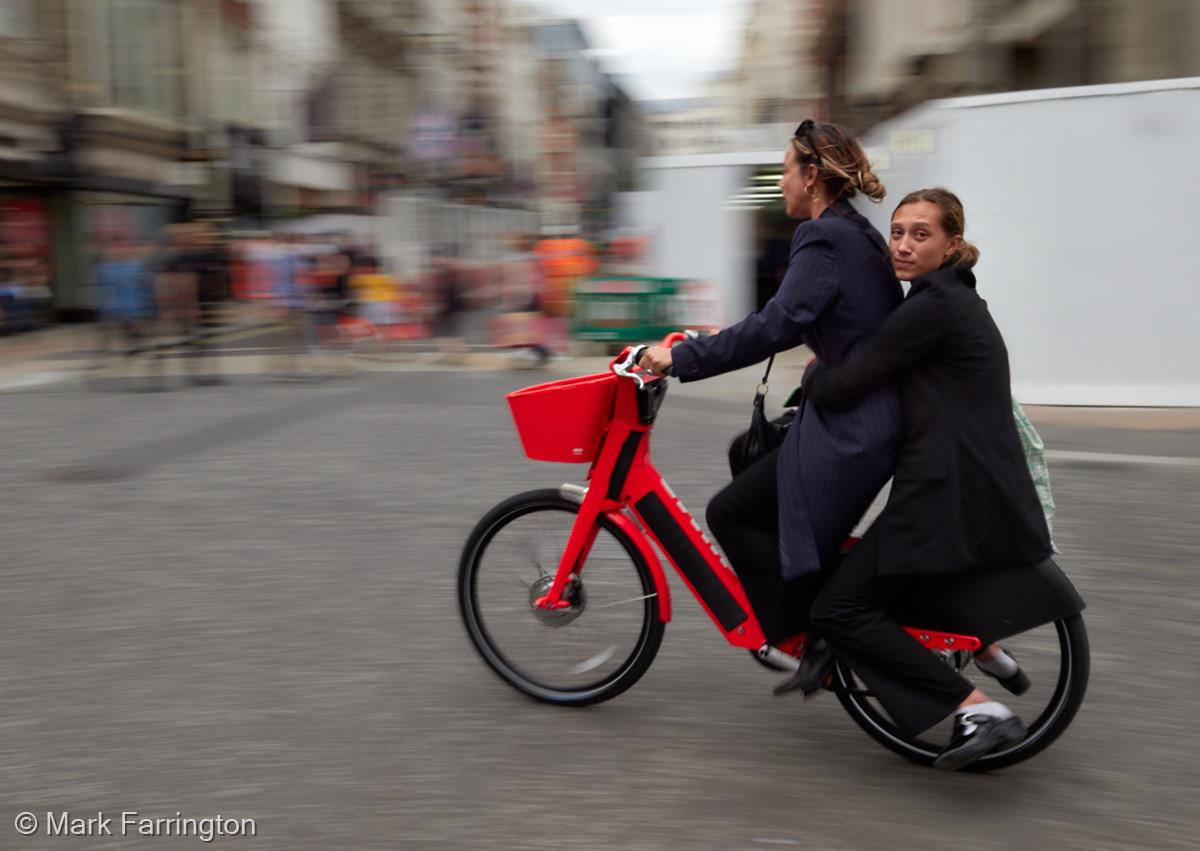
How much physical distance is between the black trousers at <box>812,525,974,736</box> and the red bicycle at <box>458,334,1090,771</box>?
0.08 metres

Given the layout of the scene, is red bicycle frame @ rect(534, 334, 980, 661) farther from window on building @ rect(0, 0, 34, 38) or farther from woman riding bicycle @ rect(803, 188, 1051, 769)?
window on building @ rect(0, 0, 34, 38)

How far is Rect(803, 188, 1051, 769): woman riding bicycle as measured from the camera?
320cm

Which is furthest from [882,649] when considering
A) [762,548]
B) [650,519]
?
[650,519]

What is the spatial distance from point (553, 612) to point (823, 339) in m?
1.25

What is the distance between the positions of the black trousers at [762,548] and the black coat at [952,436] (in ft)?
1.30

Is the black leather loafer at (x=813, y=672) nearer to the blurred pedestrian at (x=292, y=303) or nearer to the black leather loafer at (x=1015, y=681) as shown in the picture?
the black leather loafer at (x=1015, y=681)

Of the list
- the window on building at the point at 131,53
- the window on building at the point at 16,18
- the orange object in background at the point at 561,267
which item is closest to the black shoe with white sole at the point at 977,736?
the orange object in background at the point at 561,267

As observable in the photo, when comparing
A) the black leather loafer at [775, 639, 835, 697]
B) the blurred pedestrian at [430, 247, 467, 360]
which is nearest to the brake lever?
the black leather loafer at [775, 639, 835, 697]

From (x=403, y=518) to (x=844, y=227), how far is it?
3992 millimetres

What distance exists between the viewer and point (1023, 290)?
11.0 meters

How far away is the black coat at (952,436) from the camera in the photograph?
3199 millimetres

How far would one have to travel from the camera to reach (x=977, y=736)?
10.7ft

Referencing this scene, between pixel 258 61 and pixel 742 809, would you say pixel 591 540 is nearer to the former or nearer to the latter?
pixel 742 809

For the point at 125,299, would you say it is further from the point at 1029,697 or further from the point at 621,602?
the point at 1029,697
